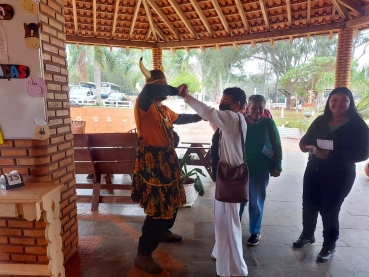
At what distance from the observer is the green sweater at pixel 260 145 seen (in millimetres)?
2674

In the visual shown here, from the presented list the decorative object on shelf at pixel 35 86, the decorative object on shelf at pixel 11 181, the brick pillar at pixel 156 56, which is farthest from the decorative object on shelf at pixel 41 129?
the brick pillar at pixel 156 56

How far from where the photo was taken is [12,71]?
1.92 metres

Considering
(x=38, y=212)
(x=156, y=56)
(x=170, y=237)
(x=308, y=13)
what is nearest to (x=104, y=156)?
(x=170, y=237)

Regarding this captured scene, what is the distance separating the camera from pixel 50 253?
194 cm

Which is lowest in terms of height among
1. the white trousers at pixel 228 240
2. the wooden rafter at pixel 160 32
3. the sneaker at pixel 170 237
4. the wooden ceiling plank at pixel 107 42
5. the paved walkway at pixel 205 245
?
the paved walkway at pixel 205 245

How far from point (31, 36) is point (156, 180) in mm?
1511

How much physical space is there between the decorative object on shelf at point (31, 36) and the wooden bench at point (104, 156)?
1.89m

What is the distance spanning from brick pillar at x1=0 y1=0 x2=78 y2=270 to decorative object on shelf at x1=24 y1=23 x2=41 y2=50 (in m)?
0.08

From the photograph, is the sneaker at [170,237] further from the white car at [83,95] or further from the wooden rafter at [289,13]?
the white car at [83,95]

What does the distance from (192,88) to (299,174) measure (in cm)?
1484

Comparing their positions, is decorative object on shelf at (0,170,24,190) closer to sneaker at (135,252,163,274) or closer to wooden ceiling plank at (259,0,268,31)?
sneaker at (135,252,163,274)

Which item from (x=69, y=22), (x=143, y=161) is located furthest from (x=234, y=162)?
(x=69, y=22)

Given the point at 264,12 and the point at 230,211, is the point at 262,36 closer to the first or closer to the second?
the point at 264,12

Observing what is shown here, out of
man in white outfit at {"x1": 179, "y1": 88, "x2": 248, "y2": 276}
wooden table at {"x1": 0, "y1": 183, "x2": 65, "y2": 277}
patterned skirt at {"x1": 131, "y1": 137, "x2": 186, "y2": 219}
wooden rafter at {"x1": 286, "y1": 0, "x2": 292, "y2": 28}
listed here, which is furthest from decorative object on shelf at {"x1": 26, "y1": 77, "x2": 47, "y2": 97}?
wooden rafter at {"x1": 286, "y1": 0, "x2": 292, "y2": 28}
